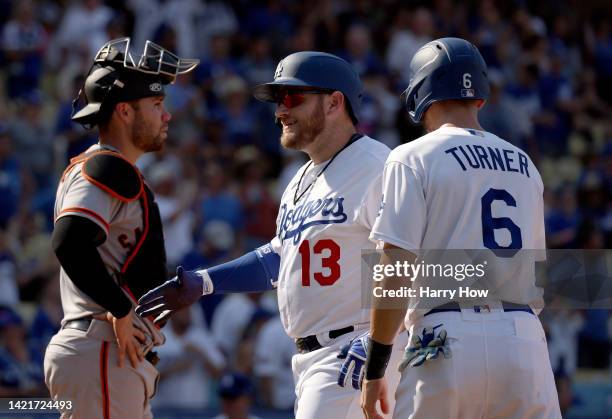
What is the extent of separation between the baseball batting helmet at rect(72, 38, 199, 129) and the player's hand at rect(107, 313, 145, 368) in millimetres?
1009

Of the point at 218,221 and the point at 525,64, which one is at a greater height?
the point at 525,64

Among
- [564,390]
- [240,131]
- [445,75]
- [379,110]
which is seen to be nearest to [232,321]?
[240,131]

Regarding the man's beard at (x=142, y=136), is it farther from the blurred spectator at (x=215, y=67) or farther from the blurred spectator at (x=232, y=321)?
the blurred spectator at (x=215, y=67)

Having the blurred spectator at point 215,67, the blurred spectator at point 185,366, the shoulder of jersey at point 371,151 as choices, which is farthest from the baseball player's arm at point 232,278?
the blurred spectator at point 215,67

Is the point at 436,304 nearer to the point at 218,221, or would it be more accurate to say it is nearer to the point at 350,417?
the point at 350,417

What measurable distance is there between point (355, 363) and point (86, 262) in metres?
1.27

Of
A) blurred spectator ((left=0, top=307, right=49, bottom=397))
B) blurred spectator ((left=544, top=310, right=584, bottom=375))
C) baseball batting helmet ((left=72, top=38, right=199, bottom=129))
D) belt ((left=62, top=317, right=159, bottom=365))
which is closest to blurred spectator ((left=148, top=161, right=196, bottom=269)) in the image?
blurred spectator ((left=0, top=307, right=49, bottom=397))

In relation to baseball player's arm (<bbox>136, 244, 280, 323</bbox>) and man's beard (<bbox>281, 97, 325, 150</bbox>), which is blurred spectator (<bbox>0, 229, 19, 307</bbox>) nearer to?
baseball player's arm (<bbox>136, 244, 280, 323</bbox>)

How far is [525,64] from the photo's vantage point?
14.9 meters

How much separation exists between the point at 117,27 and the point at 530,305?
31.9ft

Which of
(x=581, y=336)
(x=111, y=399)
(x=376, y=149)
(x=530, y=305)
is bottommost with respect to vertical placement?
(x=581, y=336)

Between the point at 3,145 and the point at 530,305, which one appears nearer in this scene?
the point at 530,305

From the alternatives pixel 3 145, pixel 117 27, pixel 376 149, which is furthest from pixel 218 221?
pixel 376 149

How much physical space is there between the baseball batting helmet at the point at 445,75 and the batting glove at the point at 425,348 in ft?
3.23
